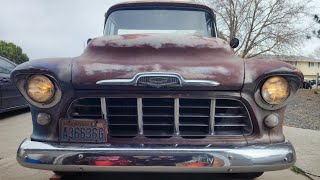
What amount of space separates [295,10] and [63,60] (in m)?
25.2

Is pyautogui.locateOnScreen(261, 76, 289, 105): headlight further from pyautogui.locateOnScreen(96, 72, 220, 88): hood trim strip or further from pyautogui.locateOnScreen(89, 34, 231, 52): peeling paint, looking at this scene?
pyautogui.locateOnScreen(89, 34, 231, 52): peeling paint

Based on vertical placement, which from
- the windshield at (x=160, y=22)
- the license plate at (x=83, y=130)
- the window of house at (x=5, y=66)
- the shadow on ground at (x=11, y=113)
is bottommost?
the shadow on ground at (x=11, y=113)

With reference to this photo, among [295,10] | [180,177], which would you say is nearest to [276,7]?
[295,10]

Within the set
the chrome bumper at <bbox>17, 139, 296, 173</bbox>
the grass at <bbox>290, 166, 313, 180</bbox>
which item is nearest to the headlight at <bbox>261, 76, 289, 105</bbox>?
the chrome bumper at <bbox>17, 139, 296, 173</bbox>

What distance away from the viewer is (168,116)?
9.54 feet

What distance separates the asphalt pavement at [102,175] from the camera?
4.15m

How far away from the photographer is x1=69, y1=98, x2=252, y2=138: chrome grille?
9.50 feet

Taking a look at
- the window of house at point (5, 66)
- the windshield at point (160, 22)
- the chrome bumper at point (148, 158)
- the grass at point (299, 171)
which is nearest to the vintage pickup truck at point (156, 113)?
the chrome bumper at point (148, 158)

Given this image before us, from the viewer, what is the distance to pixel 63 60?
2.97m

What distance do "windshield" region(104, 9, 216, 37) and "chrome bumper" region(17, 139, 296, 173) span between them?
6.30 ft

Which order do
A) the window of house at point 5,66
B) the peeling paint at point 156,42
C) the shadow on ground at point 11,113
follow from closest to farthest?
the peeling paint at point 156,42 < the window of house at point 5,66 < the shadow on ground at point 11,113

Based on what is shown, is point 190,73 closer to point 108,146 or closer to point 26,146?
point 108,146

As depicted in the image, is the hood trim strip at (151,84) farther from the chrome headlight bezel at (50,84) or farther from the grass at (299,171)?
the grass at (299,171)

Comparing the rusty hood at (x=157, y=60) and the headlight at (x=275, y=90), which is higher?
the rusty hood at (x=157, y=60)
